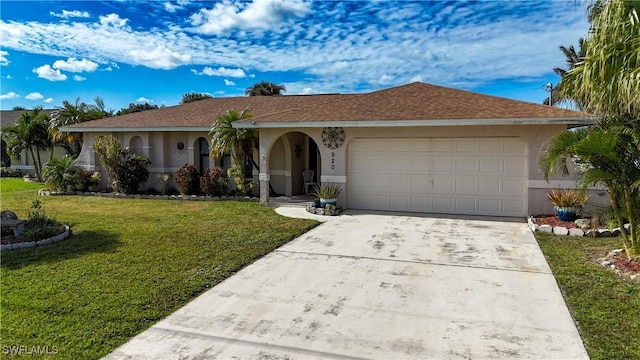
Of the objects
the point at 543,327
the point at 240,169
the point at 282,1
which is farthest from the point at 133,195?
the point at 543,327

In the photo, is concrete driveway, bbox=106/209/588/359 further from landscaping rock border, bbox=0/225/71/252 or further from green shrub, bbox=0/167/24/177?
green shrub, bbox=0/167/24/177

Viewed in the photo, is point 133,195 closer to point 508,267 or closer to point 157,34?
point 157,34

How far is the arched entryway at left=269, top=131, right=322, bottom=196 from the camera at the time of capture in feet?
50.7

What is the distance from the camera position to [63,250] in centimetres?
771

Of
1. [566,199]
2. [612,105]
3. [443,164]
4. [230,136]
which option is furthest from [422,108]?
[230,136]

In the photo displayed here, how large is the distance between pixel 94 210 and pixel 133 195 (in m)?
3.32

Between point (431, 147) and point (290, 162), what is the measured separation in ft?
18.6

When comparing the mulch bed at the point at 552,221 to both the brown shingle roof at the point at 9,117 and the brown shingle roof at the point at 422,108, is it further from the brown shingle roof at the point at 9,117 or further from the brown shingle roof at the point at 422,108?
the brown shingle roof at the point at 9,117

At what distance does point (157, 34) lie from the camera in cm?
1430

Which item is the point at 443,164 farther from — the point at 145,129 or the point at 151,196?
the point at 145,129

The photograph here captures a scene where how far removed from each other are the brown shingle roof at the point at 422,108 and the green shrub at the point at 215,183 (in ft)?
11.5

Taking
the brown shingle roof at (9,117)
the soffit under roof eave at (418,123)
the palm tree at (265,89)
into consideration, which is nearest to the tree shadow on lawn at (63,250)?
the soffit under roof eave at (418,123)

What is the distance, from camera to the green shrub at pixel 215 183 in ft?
50.1

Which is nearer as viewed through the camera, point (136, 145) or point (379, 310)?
point (379, 310)
